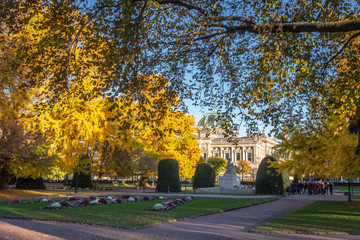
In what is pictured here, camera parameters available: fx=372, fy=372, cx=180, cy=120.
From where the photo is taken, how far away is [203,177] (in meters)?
41.5

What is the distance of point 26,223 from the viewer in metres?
11.3

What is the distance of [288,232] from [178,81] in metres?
5.38

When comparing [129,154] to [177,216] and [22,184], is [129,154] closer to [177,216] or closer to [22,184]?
[22,184]

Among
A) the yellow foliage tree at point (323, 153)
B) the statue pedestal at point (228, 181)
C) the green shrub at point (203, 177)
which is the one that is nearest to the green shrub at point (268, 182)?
the yellow foliage tree at point (323, 153)

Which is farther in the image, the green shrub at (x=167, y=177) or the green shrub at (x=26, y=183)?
the green shrub at (x=167, y=177)

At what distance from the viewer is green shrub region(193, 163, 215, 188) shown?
41438 millimetres

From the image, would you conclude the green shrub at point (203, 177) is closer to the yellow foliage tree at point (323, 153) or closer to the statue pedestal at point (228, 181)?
the statue pedestal at point (228, 181)

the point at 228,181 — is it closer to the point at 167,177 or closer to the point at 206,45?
the point at 167,177

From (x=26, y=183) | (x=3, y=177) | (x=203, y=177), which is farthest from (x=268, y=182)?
(x=26, y=183)

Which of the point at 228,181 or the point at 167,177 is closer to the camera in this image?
the point at 167,177

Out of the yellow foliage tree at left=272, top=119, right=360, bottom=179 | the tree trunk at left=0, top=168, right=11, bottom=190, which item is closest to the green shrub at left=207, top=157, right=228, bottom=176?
the tree trunk at left=0, top=168, right=11, bottom=190

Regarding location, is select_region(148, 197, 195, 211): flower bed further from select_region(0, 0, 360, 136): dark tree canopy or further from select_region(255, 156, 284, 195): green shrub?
select_region(255, 156, 284, 195): green shrub

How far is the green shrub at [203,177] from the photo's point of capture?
136ft

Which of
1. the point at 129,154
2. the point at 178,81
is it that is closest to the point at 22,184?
the point at 129,154
